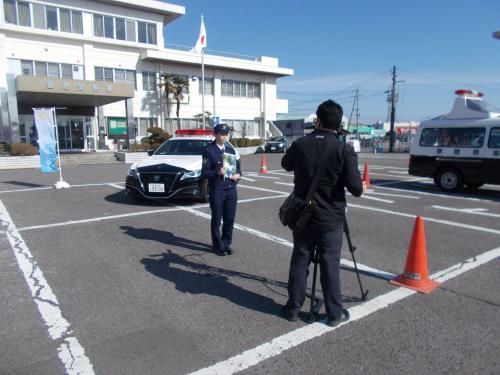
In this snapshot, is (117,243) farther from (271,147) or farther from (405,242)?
(271,147)

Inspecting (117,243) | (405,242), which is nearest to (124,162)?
(117,243)

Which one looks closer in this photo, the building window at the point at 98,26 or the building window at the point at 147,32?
the building window at the point at 98,26

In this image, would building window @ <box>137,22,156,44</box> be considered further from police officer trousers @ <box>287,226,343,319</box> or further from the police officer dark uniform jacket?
police officer trousers @ <box>287,226,343,319</box>

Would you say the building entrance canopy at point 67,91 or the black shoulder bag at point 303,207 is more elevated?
the building entrance canopy at point 67,91

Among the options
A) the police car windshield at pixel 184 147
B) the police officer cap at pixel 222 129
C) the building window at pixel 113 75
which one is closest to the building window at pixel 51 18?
the building window at pixel 113 75

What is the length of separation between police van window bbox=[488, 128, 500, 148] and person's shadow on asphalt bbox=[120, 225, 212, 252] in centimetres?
810

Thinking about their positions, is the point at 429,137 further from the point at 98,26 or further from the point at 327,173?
the point at 98,26

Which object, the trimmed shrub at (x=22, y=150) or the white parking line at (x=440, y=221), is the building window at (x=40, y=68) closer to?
the trimmed shrub at (x=22, y=150)

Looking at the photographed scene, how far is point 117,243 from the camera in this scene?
568 centimetres

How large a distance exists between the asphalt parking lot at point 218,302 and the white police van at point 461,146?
10.7ft

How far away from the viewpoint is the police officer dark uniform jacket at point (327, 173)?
299cm

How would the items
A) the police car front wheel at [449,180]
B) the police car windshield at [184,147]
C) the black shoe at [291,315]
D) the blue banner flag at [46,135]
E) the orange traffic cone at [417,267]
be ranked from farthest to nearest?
the blue banner flag at [46,135] < the police car front wheel at [449,180] < the police car windshield at [184,147] < the orange traffic cone at [417,267] < the black shoe at [291,315]

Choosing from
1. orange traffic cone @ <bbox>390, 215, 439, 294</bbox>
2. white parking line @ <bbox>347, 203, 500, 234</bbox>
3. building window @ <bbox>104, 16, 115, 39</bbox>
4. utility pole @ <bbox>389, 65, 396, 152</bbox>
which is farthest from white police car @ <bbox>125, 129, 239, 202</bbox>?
utility pole @ <bbox>389, 65, 396, 152</bbox>

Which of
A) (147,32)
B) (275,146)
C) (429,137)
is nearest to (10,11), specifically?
(147,32)
